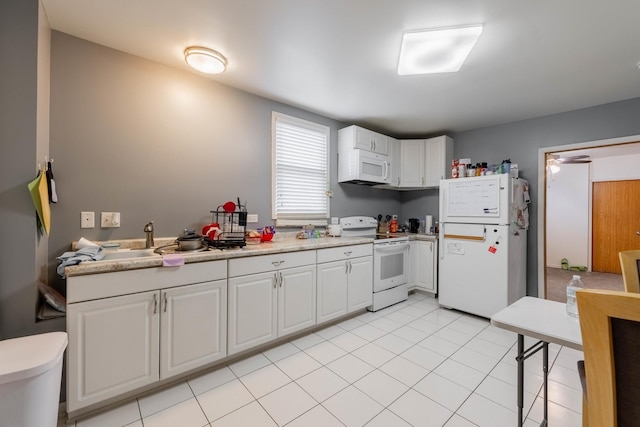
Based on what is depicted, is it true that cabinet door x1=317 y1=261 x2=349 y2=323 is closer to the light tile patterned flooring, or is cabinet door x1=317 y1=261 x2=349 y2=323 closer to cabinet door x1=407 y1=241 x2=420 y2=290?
the light tile patterned flooring

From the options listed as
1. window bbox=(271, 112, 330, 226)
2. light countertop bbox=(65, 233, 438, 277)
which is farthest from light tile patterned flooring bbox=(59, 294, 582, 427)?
window bbox=(271, 112, 330, 226)

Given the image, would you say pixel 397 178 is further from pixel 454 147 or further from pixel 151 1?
pixel 151 1

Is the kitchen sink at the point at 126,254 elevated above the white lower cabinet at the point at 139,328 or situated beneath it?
elevated above

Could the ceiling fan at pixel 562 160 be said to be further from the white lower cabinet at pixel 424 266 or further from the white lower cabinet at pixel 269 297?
the white lower cabinet at pixel 269 297

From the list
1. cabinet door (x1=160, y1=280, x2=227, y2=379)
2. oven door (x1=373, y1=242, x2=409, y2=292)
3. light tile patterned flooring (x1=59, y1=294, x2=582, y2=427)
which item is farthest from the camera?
oven door (x1=373, y1=242, x2=409, y2=292)

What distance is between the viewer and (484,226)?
10.1ft

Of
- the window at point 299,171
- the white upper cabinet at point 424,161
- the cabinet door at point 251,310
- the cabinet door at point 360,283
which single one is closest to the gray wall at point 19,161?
the cabinet door at point 251,310

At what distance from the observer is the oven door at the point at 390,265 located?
3.27 meters

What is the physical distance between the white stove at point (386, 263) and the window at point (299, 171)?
0.47 m

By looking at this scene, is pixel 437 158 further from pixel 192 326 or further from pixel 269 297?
pixel 192 326

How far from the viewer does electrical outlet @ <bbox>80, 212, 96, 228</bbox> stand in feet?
6.41

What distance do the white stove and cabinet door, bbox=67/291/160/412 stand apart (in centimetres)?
235

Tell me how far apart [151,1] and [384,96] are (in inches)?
85.8

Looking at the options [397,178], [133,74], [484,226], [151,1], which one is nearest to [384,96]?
[397,178]
